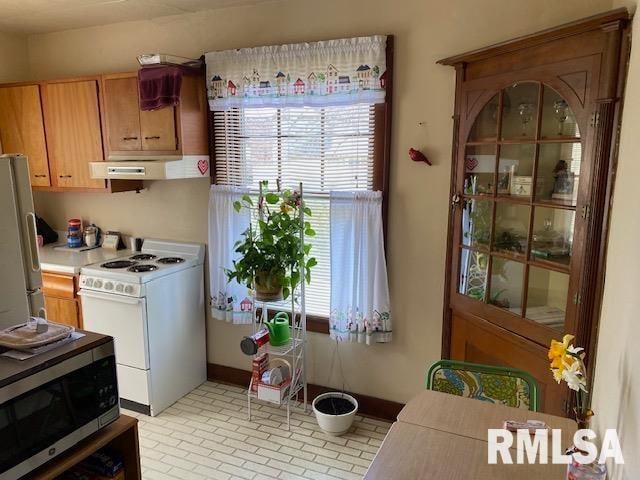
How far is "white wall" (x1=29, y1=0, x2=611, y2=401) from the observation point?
2.59m

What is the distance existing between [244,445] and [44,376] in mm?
1655

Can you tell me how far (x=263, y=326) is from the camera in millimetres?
3336

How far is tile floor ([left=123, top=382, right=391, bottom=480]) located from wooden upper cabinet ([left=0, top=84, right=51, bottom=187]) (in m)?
2.06

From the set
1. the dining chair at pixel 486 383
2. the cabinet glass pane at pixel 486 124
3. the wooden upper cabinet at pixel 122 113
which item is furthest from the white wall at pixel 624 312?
the wooden upper cabinet at pixel 122 113

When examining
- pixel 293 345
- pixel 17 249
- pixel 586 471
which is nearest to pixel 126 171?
pixel 17 249

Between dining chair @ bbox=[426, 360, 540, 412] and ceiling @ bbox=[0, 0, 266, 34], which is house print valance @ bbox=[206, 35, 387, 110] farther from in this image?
dining chair @ bbox=[426, 360, 540, 412]

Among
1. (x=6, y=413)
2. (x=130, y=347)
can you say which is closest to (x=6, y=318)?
(x=6, y=413)

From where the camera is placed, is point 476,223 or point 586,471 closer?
point 586,471

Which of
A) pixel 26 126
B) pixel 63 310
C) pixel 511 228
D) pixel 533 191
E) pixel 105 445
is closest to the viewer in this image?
pixel 105 445

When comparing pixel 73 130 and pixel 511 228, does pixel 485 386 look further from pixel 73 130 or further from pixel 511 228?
pixel 73 130

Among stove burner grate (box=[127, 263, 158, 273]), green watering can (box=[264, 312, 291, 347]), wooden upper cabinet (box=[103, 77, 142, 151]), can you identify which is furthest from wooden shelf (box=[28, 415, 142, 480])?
wooden upper cabinet (box=[103, 77, 142, 151])

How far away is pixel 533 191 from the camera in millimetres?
2193

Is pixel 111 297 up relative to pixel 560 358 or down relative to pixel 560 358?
down

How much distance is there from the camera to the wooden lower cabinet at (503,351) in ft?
7.06
